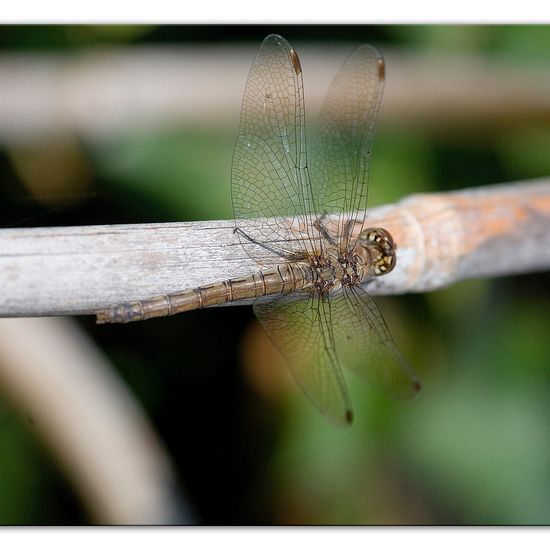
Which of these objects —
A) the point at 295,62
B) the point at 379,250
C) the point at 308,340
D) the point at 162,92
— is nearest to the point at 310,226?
the point at 379,250

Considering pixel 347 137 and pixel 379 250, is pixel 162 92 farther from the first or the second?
pixel 379 250

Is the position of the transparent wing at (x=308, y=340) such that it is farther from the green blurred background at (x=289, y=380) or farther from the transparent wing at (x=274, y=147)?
the green blurred background at (x=289, y=380)

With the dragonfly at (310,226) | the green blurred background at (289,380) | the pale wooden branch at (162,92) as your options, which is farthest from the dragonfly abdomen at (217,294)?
the pale wooden branch at (162,92)

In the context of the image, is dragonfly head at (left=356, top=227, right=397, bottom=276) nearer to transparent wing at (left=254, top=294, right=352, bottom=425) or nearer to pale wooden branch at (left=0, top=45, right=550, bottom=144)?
transparent wing at (left=254, top=294, right=352, bottom=425)

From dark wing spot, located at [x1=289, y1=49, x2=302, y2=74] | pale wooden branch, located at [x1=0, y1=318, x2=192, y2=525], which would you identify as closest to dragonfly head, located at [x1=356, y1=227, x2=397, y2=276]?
dark wing spot, located at [x1=289, y1=49, x2=302, y2=74]
